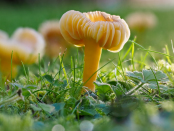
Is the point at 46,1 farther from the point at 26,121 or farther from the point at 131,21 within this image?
the point at 26,121

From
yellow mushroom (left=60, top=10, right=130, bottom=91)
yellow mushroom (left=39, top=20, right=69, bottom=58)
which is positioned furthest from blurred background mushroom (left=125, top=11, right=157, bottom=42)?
yellow mushroom (left=60, top=10, right=130, bottom=91)

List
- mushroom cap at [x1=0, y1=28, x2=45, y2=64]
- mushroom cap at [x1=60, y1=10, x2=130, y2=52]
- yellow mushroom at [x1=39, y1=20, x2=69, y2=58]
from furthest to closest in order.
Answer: yellow mushroom at [x1=39, y1=20, x2=69, y2=58] → mushroom cap at [x1=0, y1=28, x2=45, y2=64] → mushroom cap at [x1=60, y1=10, x2=130, y2=52]

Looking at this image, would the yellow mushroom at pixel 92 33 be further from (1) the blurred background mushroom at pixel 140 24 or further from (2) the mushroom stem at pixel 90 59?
(1) the blurred background mushroom at pixel 140 24

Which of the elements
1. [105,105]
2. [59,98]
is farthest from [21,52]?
[105,105]

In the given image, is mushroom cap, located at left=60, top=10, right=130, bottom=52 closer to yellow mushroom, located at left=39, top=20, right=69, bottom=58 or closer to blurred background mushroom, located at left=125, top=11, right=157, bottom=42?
yellow mushroom, located at left=39, top=20, right=69, bottom=58

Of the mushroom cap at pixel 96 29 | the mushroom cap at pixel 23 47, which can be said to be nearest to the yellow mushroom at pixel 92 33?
the mushroom cap at pixel 96 29

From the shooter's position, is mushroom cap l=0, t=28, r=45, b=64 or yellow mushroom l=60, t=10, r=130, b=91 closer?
yellow mushroom l=60, t=10, r=130, b=91

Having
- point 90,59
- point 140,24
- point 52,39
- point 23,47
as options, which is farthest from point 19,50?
point 140,24
